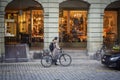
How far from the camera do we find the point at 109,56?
25.2 m

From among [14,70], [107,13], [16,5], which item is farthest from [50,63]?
[107,13]

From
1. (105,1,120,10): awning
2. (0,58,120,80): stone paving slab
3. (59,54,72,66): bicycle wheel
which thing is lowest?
(0,58,120,80): stone paving slab

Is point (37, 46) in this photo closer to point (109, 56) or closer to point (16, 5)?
point (16, 5)

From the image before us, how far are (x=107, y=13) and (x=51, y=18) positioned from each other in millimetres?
6345

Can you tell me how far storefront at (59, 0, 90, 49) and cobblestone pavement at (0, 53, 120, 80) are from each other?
723cm

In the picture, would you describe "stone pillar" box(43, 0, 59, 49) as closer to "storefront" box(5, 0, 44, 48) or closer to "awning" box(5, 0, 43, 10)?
"awning" box(5, 0, 43, 10)

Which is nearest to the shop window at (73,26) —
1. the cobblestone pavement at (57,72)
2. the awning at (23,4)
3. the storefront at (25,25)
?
the storefront at (25,25)

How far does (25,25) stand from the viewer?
36844 millimetres

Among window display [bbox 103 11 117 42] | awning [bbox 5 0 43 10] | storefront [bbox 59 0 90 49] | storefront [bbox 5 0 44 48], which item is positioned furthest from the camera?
window display [bbox 103 11 117 42]

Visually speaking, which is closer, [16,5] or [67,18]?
[16,5]

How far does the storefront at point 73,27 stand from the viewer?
1404 inches

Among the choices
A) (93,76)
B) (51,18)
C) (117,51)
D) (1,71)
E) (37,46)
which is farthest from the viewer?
(37,46)

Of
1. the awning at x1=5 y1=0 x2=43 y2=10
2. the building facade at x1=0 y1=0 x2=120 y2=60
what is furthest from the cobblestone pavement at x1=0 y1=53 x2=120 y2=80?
the awning at x1=5 y1=0 x2=43 y2=10

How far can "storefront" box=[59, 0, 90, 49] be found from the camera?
35.7 metres
